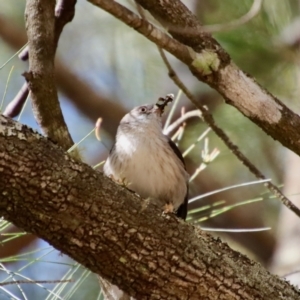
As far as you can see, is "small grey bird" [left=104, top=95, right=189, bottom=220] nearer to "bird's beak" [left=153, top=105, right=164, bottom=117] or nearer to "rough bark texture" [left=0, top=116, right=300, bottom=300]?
"bird's beak" [left=153, top=105, right=164, bottom=117]

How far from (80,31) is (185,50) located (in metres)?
2.00

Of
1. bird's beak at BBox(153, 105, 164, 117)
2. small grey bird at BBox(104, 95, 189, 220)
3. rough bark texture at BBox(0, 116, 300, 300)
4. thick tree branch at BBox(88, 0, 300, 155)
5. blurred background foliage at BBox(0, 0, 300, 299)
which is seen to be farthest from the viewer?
blurred background foliage at BBox(0, 0, 300, 299)

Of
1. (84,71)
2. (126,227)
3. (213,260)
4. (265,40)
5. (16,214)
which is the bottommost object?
(16,214)

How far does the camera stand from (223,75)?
5.34 ft

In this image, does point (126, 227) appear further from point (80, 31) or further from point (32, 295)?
point (80, 31)

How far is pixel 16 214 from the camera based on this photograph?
4.08ft

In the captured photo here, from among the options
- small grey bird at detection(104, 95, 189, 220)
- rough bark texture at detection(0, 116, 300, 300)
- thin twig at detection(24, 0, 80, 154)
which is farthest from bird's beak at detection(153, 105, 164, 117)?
rough bark texture at detection(0, 116, 300, 300)

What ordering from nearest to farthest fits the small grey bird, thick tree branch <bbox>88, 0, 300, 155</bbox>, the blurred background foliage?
thick tree branch <bbox>88, 0, 300, 155</bbox>, the small grey bird, the blurred background foliage

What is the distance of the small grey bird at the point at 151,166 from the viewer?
6.61ft

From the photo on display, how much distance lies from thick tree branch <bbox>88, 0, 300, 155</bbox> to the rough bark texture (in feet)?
1.17

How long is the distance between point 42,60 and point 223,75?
1.59ft

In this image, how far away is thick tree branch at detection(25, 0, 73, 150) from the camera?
1.67m

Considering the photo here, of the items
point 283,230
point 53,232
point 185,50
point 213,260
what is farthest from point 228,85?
point 283,230

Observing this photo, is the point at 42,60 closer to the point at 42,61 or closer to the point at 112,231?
the point at 42,61
